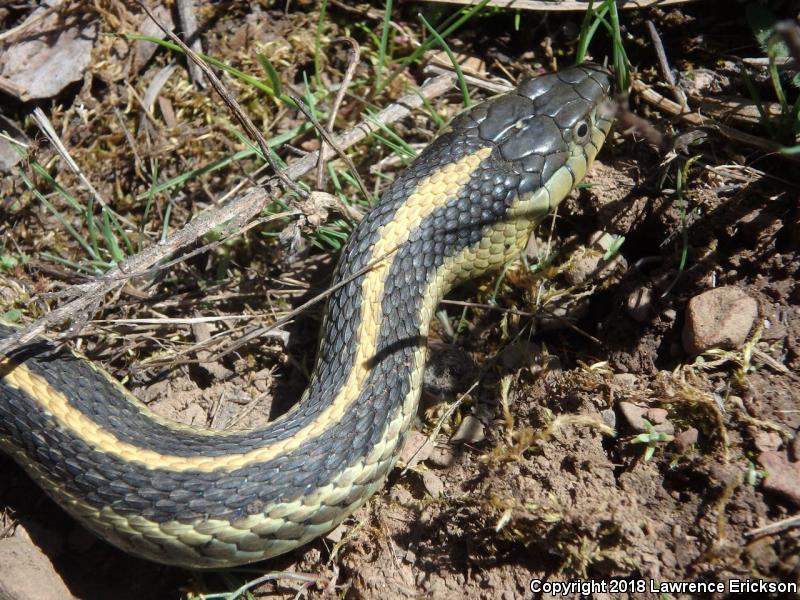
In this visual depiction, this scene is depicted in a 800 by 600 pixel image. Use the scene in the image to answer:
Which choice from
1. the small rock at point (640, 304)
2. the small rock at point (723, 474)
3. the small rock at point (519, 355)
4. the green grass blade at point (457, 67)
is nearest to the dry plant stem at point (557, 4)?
the green grass blade at point (457, 67)

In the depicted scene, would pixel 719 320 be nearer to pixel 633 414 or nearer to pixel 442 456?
pixel 633 414

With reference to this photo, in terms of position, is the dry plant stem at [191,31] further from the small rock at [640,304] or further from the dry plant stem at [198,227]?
the small rock at [640,304]

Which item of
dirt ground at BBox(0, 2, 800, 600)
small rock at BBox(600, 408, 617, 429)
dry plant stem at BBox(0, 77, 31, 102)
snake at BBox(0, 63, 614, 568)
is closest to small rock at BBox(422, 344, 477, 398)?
dirt ground at BBox(0, 2, 800, 600)

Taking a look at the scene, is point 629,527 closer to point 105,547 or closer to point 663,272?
point 663,272

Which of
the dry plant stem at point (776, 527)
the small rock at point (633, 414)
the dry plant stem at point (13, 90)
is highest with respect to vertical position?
the dry plant stem at point (13, 90)

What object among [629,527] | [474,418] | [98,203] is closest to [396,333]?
[474,418]
